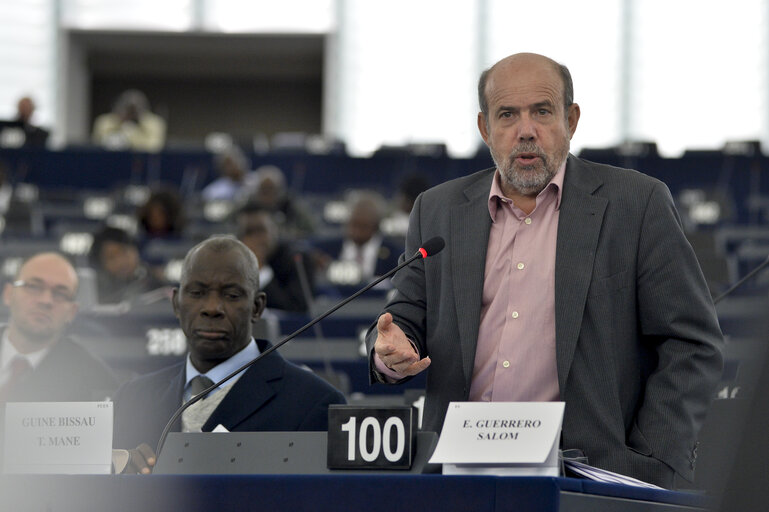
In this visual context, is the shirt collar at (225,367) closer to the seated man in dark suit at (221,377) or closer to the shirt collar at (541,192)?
the seated man in dark suit at (221,377)

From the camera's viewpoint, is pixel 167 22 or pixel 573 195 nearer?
pixel 573 195

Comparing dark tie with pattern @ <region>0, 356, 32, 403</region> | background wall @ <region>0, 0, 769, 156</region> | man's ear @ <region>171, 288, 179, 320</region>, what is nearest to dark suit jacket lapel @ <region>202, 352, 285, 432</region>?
man's ear @ <region>171, 288, 179, 320</region>

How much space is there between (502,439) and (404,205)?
27.9 feet

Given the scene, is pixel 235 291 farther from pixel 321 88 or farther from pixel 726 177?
pixel 321 88

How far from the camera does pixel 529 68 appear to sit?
2.83 meters

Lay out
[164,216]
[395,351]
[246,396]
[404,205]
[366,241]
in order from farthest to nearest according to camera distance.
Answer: [404,205], [164,216], [366,241], [246,396], [395,351]

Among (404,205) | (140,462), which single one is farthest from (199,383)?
(404,205)

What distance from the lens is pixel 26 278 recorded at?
4.85 m

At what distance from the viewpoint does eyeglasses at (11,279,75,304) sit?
4766mm

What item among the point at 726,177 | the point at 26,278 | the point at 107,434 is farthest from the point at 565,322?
the point at 726,177

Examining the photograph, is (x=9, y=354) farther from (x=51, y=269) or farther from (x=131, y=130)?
(x=131, y=130)

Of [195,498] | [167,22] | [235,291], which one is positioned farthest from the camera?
[167,22]

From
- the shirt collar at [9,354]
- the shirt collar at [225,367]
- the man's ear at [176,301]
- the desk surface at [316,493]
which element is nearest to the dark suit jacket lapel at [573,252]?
the desk surface at [316,493]

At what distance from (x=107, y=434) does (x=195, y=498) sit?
42cm
